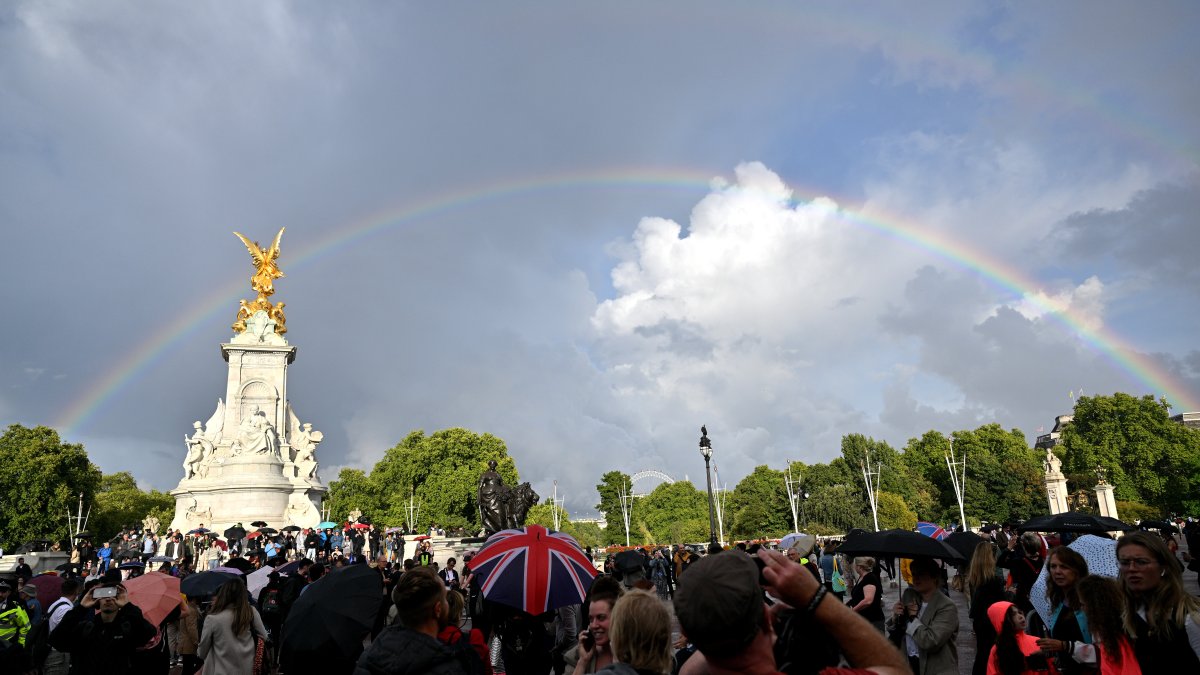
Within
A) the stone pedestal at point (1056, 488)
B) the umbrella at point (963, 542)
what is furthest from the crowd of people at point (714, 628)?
the stone pedestal at point (1056, 488)

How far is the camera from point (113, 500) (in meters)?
79.3

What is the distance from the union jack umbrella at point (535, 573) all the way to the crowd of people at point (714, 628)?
168mm

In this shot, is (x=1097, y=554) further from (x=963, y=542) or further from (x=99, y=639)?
(x=99, y=639)

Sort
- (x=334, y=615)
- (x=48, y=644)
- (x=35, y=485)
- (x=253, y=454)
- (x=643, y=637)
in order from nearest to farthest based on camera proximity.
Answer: (x=643, y=637) < (x=334, y=615) < (x=48, y=644) < (x=253, y=454) < (x=35, y=485)

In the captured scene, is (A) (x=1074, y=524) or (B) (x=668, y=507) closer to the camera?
(A) (x=1074, y=524)

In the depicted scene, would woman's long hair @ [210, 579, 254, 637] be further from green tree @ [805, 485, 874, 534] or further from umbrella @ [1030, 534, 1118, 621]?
green tree @ [805, 485, 874, 534]

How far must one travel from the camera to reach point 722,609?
1.99 meters

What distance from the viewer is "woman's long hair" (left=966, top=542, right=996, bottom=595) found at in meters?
5.44

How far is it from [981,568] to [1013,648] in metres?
0.85

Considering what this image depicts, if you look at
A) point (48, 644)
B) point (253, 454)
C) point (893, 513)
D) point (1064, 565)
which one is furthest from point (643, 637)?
point (893, 513)

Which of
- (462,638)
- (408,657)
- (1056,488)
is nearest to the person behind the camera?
(408,657)

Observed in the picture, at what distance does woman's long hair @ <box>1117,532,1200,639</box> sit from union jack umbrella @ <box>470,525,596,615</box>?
129 inches

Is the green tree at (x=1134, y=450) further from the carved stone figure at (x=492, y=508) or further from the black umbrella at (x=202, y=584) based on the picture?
the black umbrella at (x=202, y=584)

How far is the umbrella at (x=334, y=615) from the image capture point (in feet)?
14.8
